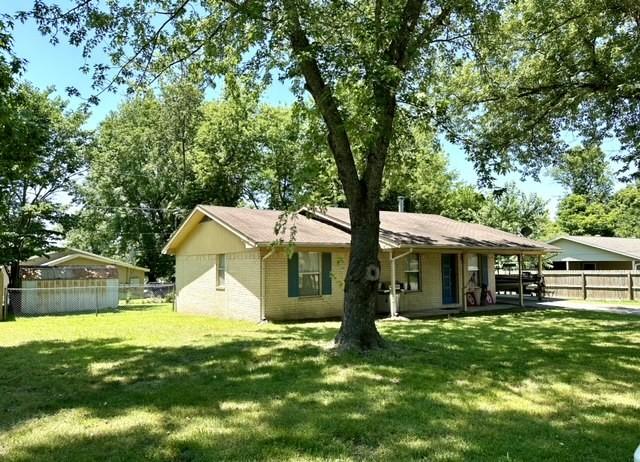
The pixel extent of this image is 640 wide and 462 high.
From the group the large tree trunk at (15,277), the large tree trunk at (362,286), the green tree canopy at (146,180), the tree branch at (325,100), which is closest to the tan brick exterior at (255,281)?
the large tree trunk at (362,286)

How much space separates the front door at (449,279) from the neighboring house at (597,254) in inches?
583

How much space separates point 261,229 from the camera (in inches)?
627

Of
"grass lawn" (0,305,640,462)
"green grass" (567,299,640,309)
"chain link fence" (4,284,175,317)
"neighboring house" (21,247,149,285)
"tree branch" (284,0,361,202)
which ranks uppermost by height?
"tree branch" (284,0,361,202)

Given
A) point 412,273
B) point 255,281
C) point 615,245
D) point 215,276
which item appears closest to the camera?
point 255,281

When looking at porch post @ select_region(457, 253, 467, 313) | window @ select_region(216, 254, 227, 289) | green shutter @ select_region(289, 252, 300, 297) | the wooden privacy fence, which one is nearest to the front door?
porch post @ select_region(457, 253, 467, 313)

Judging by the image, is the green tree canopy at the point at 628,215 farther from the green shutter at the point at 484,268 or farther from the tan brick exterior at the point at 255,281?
the tan brick exterior at the point at 255,281

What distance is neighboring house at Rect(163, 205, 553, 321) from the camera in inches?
605

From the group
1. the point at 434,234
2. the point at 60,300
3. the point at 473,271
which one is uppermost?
the point at 434,234

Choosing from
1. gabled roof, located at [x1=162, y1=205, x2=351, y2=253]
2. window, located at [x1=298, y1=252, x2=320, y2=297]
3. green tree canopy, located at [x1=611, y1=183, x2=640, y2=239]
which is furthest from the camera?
green tree canopy, located at [x1=611, y1=183, x2=640, y2=239]

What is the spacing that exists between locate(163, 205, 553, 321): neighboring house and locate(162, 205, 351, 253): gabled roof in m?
0.04

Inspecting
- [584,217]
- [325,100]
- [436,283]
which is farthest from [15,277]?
[584,217]

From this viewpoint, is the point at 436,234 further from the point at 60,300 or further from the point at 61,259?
the point at 61,259

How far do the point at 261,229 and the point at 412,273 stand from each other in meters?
5.67

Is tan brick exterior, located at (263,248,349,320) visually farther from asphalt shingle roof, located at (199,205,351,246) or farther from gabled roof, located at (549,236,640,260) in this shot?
gabled roof, located at (549,236,640,260)
